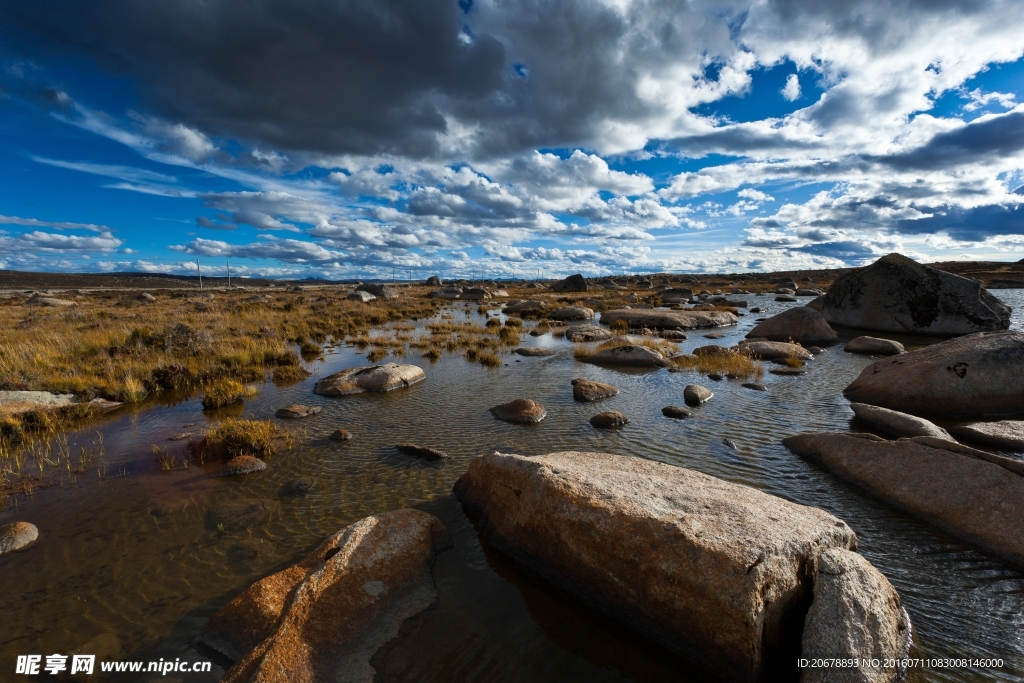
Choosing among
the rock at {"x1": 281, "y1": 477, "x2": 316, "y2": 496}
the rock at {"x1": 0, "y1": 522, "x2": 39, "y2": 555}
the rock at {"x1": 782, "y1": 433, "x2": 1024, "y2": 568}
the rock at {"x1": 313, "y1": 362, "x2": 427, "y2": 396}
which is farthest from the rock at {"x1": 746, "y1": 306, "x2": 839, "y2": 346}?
the rock at {"x1": 0, "y1": 522, "x2": 39, "y2": 555}

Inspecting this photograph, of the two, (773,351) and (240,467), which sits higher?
(773,351)

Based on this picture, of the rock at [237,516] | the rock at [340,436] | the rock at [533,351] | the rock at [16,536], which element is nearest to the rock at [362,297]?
the rock at [533,351]

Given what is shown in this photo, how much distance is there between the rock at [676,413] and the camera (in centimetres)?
1228

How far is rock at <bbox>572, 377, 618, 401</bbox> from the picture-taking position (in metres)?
13.9

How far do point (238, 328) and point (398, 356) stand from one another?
510 inches

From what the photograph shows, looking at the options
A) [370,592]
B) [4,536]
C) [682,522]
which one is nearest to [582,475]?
[682,522]

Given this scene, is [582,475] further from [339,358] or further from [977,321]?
[977,321]

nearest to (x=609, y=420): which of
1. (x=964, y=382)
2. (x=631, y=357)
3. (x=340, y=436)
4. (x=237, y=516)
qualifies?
(x=340, y=436)

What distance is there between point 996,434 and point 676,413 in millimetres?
6754

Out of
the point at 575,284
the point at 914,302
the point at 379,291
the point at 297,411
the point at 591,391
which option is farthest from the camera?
the point at 575,284

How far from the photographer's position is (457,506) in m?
7.73

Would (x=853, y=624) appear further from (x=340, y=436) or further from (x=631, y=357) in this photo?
(x=631, y=357)

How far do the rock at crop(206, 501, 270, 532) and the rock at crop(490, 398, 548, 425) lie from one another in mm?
6262

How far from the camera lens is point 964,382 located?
1200cm
